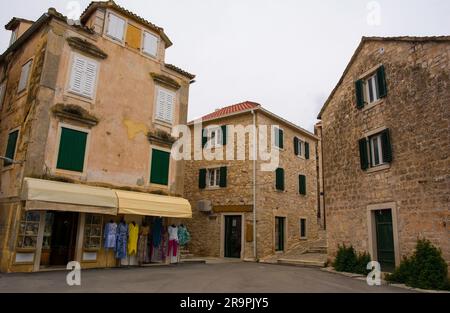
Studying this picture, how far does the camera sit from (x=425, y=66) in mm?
10953

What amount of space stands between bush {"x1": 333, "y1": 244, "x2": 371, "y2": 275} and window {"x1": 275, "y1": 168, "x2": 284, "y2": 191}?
689cm

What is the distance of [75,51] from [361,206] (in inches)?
505

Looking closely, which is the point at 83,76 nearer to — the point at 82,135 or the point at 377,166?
the point at 82,135

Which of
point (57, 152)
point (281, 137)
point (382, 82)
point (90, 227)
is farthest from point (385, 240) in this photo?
point (57, 152)

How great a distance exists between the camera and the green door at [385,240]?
1155cm

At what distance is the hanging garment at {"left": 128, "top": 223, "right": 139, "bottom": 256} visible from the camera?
42.1 ft

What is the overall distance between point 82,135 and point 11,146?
8.48 feet

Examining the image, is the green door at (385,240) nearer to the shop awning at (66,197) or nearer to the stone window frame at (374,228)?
the stone window frame at (374,228)

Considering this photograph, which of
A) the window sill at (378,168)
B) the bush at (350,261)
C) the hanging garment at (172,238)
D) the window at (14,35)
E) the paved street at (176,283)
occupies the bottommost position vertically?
the paved street at (176,283)

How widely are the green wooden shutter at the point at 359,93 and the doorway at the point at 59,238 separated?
1218 centimetres

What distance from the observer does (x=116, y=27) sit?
1411 centimetres

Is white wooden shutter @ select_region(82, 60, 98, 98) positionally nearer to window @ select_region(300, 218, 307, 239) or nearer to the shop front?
the shop front

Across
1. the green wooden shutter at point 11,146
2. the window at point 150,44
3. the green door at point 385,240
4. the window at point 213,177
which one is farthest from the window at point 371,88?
the green wooden shutter at point 11,146

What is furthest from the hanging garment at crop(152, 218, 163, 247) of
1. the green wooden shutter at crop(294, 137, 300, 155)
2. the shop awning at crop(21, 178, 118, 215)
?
the green wooden shutter at crop(294, 137, 300, 155)
